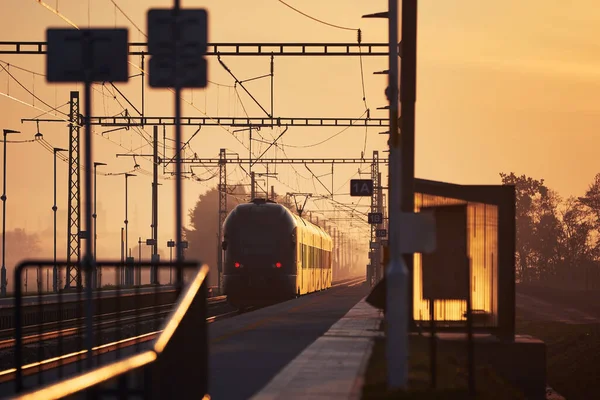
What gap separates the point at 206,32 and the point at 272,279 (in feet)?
86.5

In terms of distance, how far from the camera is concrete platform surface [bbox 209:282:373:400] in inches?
625

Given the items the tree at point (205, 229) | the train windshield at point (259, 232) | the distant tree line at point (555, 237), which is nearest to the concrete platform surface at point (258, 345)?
the train windshield at point (259, 232)

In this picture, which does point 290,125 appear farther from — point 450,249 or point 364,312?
point 450,249

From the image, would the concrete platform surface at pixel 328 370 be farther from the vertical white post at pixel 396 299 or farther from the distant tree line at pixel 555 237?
the distant tree line at pixel 555 237

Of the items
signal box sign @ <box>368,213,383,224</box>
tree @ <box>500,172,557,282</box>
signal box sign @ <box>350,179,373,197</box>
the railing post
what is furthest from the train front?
tree @ <box>500,172,557,282</box>

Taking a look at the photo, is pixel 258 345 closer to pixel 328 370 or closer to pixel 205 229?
pixel 328 370

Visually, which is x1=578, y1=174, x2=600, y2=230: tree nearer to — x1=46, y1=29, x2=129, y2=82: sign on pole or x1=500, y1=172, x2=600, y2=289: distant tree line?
x1=500, y1=172, x2=600, y2=289: distant tree line

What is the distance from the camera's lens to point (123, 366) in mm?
6762

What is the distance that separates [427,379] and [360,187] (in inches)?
1038

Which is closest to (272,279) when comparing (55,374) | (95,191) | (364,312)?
(364,312)

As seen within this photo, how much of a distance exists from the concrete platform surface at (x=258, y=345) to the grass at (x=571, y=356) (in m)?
6.91

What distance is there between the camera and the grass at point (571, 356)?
34.2 m

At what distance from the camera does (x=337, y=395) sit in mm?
13992

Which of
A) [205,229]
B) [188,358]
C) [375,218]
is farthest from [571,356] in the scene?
[205,229]
